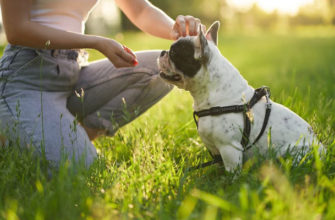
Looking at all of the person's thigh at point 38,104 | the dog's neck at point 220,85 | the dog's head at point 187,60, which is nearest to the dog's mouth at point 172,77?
the dog's head at point 187,60

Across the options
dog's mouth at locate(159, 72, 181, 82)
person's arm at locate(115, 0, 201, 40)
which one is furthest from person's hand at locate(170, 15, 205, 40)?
dog's mouth at locate(159, 72, 181, 82)

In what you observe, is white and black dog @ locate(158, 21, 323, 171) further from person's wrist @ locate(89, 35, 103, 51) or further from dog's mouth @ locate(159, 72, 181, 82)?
person's wrist @ locate(89, 35, 103, 51)

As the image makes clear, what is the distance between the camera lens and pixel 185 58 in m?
2.22

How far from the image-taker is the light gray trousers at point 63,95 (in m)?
2.21

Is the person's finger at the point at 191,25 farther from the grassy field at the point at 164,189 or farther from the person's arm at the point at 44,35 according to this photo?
the grassy field at the point at 164,189

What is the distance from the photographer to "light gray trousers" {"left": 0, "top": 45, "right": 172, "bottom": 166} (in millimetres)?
2211

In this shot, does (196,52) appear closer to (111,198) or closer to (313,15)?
(111,198)

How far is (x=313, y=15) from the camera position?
45.2 m

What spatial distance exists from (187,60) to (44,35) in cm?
91

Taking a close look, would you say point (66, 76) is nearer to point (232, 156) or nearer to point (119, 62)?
point (119, 62)

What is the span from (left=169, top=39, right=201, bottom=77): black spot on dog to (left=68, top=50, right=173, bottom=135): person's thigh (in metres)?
0.52

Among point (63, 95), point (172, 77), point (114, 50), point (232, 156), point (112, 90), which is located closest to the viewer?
point (232, 156)

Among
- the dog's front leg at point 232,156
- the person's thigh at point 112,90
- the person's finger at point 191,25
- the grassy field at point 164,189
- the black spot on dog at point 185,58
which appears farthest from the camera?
the person's thigh at point 112,90

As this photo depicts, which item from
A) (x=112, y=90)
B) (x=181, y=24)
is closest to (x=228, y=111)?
(x=181, y=24)
